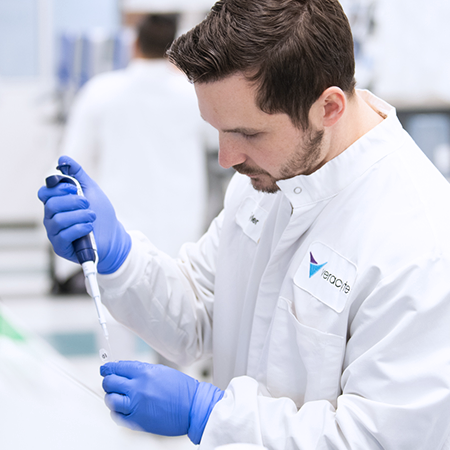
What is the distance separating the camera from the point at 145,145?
2.29m

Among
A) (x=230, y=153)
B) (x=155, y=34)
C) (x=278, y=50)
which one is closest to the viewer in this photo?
(x=278, y=50)

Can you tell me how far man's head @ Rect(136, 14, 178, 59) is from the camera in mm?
2285

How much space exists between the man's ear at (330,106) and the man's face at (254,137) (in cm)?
3

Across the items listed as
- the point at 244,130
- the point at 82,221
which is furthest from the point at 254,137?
the point at 82,221

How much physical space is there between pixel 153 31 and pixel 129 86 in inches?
9.9

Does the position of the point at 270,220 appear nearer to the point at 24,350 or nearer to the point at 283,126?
the point at 283,126

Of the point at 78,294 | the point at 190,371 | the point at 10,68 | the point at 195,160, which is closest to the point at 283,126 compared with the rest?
the point at 195,160

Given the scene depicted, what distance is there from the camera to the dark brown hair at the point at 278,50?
2.84ft

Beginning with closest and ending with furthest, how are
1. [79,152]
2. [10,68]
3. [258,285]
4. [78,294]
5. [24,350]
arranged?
1. [24,350]
2. [258,285]
3. [79,152]
4. [78,294]
5. [10,68]

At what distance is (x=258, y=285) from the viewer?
107 centimetres

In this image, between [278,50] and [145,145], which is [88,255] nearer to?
[278,50]

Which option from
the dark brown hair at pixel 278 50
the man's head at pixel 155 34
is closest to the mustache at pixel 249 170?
the dark brown hair at pixel 278 50

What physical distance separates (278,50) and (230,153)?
0.64ft

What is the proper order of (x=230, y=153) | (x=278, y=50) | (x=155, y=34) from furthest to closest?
(x=155, y=34) → (x=230, y=153) → (x=278, y=50)
